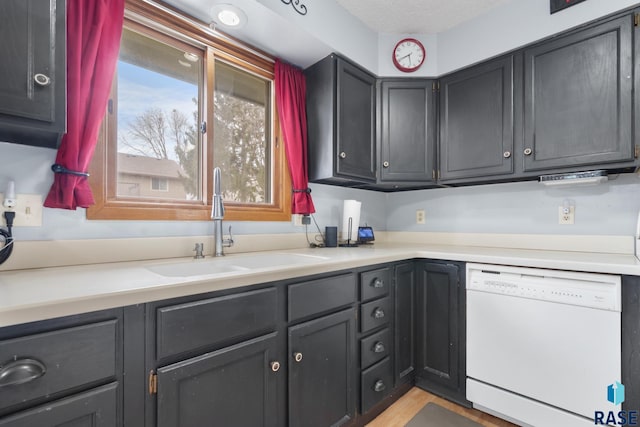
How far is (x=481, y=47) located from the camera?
1.98 meters

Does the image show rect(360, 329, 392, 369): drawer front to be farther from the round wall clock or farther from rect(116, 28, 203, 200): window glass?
the round wall clock

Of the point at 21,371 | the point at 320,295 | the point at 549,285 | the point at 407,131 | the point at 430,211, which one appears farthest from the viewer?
the point at 430,211

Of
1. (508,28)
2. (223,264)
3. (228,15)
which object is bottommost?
(223,264)

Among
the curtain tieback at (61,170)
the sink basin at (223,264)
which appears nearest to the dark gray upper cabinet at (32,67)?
the curtain tieback at (61,170)

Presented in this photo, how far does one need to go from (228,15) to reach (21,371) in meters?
1.57

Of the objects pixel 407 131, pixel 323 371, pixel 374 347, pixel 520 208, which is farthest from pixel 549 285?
pixel 407 131

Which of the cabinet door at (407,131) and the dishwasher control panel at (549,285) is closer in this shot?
the dishwasher control panel at (549,285)

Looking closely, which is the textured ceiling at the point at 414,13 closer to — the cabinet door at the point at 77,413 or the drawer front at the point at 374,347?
the drawer front at the point at 374,347

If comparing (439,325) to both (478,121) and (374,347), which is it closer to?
(374,347)

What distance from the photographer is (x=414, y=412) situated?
5.53 ft

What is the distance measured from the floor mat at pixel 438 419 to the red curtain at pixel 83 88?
6.35 ft

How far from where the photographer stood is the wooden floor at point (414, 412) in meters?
1.60

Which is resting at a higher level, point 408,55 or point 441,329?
point 408,55

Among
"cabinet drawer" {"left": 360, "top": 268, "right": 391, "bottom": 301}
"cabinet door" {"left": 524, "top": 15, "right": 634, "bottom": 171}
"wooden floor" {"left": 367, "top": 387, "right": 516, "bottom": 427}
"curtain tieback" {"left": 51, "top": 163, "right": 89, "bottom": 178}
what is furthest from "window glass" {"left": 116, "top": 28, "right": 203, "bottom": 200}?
"cabinet door" {"left": 524, "top": 15, "right": 634, "bottom": 171}
